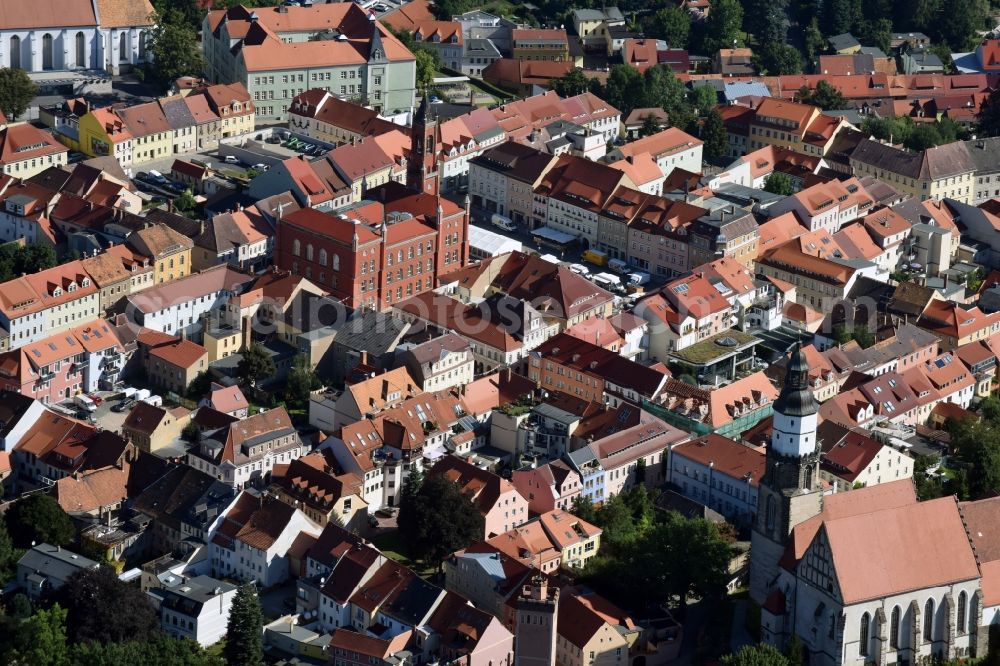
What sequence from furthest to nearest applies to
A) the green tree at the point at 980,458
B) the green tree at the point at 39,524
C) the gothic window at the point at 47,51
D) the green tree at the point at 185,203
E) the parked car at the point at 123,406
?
1. the gothic window at the point at 47,51
2. the green tree at the point at 185,203
3. the parked car at the point at 123,406
4. the green tree at the point at 980,458
5. the green tree at the point at 39,524

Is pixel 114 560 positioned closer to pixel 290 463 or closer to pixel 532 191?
pixel 290 463

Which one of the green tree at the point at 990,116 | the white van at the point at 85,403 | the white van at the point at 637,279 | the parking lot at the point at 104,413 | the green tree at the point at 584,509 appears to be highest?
the green tree at the point at 990,116

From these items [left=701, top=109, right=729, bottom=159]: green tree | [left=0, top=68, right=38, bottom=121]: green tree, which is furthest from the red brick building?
[left=701, top=109, right=729, bottom=159]: green tree

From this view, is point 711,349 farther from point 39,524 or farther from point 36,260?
point 39,524

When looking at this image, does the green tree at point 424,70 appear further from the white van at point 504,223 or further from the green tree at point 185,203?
the green tree at point 185,203

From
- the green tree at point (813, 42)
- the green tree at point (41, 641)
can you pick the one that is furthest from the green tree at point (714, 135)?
the green tree at point (41, 641)

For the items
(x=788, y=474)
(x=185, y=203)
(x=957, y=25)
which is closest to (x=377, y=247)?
(x=185, y=203)

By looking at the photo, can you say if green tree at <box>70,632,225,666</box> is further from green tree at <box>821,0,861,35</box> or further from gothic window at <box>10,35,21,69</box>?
green tree at <box>821,0,861,35</box>
